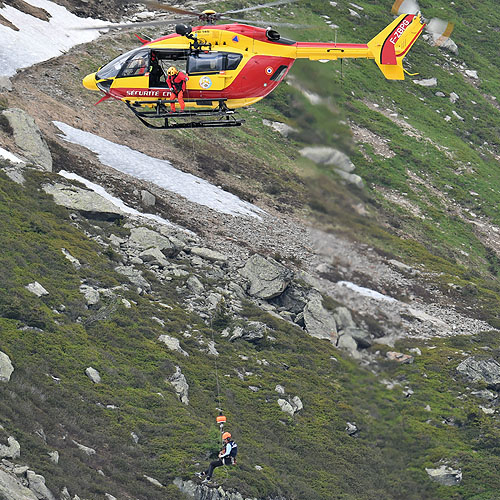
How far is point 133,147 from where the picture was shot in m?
58.8

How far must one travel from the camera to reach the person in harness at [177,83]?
3173 centimetres

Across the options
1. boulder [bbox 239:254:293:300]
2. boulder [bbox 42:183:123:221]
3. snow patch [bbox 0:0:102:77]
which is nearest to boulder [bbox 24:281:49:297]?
boulder [bbox 42:183:123:221]

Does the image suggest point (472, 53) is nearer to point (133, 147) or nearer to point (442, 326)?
point (133, 147)

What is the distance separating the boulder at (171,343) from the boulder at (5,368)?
31.7 ft

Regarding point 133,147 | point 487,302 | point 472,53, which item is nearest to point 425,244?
point 487,302

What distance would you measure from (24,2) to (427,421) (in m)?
50.1

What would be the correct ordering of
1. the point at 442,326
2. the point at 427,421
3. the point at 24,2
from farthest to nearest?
the point at 24,2, the point at 442,326, the point at 427,421

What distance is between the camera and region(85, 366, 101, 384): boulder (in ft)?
109

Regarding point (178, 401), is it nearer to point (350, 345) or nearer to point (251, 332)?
point (251, 332)

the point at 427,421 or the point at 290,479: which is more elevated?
the point at 427,421

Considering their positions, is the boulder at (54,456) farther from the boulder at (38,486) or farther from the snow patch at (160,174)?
the snow patch at (160,174)

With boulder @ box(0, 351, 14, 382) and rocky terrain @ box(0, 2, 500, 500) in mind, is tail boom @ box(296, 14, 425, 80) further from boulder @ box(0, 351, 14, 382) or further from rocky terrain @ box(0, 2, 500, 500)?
boulder @ box(0, 351, 14, 382)

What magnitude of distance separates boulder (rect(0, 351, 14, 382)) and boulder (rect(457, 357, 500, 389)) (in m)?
23.3

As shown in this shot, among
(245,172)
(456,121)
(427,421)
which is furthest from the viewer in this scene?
(456,121)
